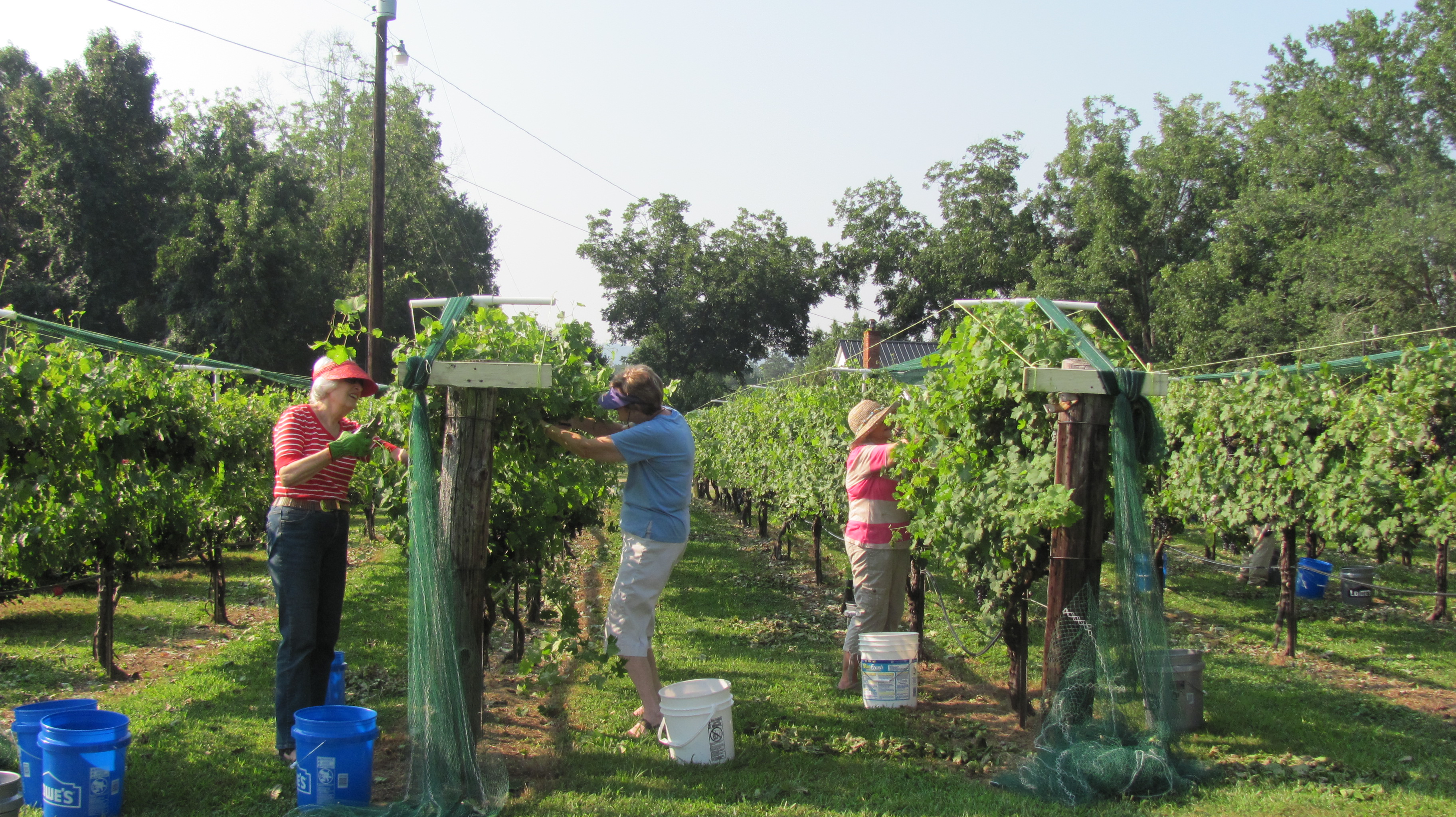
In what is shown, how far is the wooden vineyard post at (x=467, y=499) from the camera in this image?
3982mm

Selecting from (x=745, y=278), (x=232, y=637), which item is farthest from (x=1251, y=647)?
(x=745, y=278)

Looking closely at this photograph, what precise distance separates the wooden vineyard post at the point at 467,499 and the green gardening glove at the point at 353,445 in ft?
1.03

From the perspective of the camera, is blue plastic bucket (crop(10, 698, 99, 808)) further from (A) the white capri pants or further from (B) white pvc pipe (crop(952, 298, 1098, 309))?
(B) white pvc pipe (crop(952, 298, 1098, 309))

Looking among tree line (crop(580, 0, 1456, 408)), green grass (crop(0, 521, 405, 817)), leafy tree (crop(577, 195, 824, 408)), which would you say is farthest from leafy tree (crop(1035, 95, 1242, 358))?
Result: green grass (crop(0, 521, 405, 817))

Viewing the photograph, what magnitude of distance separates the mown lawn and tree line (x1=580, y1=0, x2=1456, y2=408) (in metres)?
13.5

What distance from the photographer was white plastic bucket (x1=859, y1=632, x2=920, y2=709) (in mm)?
5168

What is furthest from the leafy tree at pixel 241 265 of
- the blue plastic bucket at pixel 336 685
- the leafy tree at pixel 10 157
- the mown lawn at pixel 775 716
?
the blue plastic bucket at pixel 336 685

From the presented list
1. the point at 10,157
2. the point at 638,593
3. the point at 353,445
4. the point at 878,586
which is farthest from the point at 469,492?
the point at 10,157

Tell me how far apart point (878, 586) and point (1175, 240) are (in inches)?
1326

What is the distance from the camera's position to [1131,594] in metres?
4.28

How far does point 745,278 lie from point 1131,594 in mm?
38707

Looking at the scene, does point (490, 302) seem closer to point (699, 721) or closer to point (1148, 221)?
point (699, 721)

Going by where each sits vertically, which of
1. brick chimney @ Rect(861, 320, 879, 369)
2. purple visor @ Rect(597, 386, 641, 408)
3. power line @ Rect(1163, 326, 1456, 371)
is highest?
brick chimney @ Rect(861, 320, 879, 369)

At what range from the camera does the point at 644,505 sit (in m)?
4.48
